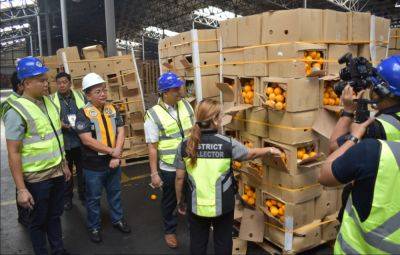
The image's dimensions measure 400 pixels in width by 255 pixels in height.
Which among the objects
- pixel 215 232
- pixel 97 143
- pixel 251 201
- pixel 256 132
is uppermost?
pixel 256 132

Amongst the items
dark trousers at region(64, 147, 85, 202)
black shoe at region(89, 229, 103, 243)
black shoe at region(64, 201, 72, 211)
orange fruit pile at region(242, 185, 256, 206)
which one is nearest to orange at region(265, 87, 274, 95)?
orange fruit pile at region(242, 185, 256, 206)

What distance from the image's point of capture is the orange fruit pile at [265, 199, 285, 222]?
3.73 metres

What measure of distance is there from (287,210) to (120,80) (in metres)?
5.09

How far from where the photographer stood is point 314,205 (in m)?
3.82

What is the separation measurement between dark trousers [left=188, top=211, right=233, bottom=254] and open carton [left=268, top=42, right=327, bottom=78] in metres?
1.53

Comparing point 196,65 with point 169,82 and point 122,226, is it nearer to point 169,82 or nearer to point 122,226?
point 169,82

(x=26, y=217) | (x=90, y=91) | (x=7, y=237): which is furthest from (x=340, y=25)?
(x=7, y=237)

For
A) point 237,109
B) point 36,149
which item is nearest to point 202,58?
point 237,109

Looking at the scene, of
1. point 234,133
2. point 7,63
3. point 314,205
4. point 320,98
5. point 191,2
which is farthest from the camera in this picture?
point 7,63

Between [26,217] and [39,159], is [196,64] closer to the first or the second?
[39,159]

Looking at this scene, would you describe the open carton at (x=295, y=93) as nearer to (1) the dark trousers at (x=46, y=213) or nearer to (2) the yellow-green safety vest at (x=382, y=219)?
(2) the yellow-green safety vest at (x=382, y=219)

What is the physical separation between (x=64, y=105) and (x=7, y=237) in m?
2.02

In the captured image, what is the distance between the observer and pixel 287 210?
3.63 metres

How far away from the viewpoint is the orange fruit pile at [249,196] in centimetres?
417
